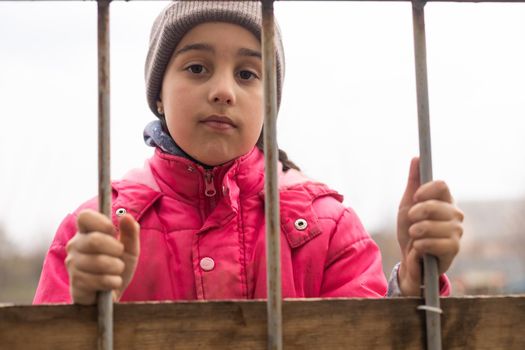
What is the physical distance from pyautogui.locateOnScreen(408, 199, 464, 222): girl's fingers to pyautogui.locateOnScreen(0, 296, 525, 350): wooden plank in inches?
5.9

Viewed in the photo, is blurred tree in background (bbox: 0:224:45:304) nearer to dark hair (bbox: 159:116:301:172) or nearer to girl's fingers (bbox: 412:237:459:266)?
dark hair (bbox: 159:116:301:172)

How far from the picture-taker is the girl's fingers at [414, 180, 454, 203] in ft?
4.22

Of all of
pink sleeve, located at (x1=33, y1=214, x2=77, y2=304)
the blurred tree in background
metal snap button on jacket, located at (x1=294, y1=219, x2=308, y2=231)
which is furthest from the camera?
the blurred tree in background

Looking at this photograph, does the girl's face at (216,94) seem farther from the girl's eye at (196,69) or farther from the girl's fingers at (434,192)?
the girl's fingers at (434,192)

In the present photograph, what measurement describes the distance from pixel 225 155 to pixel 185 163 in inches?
4.8

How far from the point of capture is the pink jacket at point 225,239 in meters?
1.91

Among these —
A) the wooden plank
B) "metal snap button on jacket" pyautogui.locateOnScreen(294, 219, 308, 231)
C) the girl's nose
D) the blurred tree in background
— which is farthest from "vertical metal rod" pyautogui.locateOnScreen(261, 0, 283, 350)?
the blurred tree in background

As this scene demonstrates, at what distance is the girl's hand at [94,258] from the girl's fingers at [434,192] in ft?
1.58

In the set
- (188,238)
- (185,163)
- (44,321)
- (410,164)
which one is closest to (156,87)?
(185,163)

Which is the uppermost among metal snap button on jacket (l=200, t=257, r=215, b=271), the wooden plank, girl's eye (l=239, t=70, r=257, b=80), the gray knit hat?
the gray knit hat

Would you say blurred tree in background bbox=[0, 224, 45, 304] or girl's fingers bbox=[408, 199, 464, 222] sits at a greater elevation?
blurred tree in background bbox=[0, 224, 45, 304]

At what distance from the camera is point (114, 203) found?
198 centimetres

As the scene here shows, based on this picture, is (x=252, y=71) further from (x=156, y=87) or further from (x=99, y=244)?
(x=99, y=244)

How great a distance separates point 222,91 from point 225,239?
38 cm
